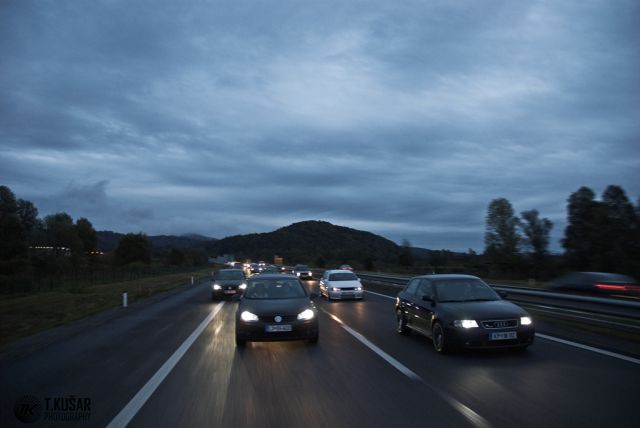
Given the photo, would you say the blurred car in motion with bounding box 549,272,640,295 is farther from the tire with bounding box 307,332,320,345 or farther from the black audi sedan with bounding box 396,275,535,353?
the tire with bounding box 307,332,320,345

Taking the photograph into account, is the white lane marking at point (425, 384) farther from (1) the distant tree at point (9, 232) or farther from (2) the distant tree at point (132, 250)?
(2) the distant tree at point (132, 250)

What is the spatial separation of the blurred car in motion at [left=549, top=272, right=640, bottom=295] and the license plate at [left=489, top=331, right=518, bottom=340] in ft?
47.9

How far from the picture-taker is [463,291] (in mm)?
11047

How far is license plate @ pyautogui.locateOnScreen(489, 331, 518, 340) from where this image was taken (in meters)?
9.36

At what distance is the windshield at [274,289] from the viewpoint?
40.7ft

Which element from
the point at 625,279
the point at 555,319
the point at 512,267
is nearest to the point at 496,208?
the point at 512,267

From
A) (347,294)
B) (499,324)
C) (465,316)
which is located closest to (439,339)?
(465,316)

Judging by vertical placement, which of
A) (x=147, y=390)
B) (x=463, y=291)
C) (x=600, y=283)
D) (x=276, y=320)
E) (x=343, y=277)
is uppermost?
(x=463, y=291)

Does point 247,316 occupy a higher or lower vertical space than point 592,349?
higher

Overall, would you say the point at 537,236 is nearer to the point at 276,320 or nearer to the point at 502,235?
the point at 502,235

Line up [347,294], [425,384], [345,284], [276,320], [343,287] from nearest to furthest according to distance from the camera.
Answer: [425,384]
[276,320]
[347,294]
[343,287]
[345,284]

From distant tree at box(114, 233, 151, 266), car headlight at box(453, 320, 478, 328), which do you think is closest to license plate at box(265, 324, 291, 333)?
car headlight at box(453, 320, 478, 328)

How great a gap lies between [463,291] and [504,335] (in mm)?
1764

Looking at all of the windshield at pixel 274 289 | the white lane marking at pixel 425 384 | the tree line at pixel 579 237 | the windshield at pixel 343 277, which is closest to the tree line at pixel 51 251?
the windshield at pixel 343 277
